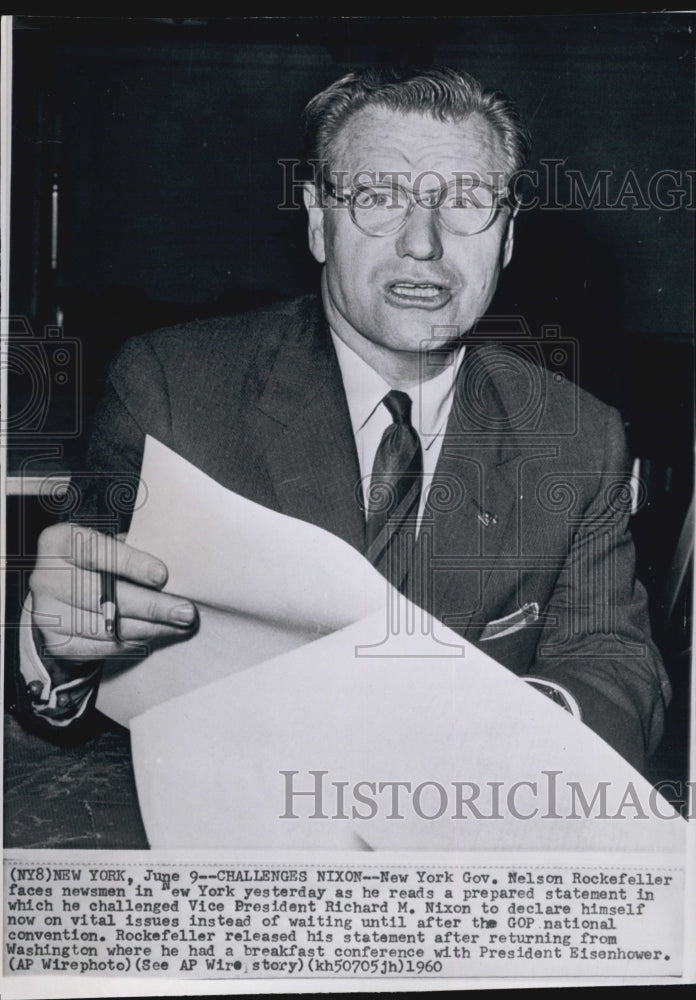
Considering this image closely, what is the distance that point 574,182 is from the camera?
6.16ft

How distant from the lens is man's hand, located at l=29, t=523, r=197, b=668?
1.86 metres

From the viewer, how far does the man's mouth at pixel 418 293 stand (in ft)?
6.04

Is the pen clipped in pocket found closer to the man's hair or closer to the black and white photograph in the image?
the black and white photograph

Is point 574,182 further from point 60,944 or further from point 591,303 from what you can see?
point 60,944

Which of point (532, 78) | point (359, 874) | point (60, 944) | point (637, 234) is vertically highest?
point (532, 78)

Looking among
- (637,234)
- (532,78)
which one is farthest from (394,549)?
(532,78)

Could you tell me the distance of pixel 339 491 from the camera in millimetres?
1852

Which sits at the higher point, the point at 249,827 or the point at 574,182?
the point at 574,182

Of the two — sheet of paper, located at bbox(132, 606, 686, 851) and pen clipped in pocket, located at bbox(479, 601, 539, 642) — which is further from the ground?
pen clipped in pocket, located at bbox(479, 601, 539, 642)

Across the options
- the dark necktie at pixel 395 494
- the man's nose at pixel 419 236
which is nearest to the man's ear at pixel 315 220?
the man's nose at pixel 419 236

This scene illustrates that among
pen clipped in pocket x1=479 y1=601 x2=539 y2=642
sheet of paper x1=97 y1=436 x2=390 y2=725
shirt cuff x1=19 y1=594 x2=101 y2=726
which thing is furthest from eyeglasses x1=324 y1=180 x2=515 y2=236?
shirt cuff x1=19 y1=594 x2=101 y2=726

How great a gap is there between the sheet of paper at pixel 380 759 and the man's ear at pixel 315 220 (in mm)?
598

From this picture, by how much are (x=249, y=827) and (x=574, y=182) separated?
1185 millimetres

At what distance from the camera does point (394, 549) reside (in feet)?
6.10
